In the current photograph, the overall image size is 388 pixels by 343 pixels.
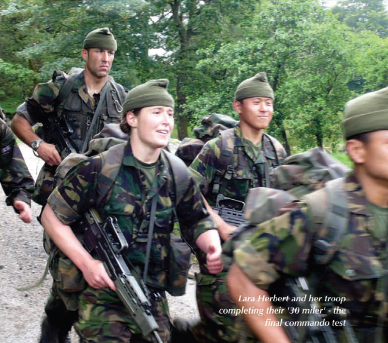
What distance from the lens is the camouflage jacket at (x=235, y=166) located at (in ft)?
16.3

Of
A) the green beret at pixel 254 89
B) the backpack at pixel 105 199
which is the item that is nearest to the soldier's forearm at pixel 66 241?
the backpack at pixel 105 199

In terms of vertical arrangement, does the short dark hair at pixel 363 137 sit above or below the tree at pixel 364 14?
below

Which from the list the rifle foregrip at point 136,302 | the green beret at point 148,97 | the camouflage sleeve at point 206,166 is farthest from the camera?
the camouflage sleeve at point 206,166

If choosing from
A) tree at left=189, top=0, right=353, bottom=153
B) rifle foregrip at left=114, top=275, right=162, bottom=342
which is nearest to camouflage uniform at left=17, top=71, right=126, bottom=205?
rifle foregrip at left=114, top=275, right=162, bottom=342

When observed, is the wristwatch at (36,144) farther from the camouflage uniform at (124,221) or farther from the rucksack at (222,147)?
the camouflage uniform at (124,221)

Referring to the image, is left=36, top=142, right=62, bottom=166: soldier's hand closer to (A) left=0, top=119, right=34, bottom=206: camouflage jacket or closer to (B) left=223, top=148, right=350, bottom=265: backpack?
(A) left=0, top=119, right=34, bottom=206: camouflage jacket

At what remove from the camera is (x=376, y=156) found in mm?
2457

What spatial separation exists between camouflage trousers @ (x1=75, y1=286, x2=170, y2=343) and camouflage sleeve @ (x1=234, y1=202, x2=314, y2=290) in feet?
4.14

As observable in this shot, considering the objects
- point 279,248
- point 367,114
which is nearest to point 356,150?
point 367,114

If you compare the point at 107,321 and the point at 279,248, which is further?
the point at 107,321

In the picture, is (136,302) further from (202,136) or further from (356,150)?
(202,136)

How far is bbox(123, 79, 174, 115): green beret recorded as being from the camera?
3783 millimetres

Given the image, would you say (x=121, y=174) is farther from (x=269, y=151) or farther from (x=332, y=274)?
(x=269, y=151)

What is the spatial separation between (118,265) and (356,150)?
1661mm
